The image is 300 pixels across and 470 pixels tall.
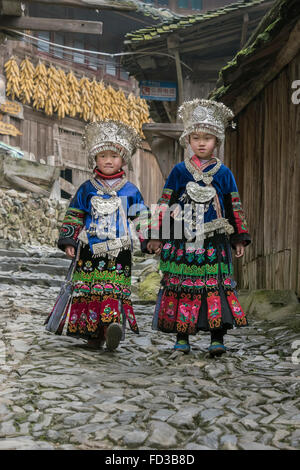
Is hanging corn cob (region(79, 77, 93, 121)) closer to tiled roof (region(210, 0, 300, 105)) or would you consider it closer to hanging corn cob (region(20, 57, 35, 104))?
hanging corn cob (region(20, 57, 35, 104))

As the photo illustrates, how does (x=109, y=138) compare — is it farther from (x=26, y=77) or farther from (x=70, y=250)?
(x=26, y=77)

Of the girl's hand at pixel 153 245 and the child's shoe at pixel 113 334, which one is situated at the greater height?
the girl's hand at pixel 153 245

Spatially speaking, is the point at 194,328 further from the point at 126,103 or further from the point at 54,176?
the point at 126,103

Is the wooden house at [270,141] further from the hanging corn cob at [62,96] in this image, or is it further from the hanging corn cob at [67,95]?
the hanging corn cob at [62,96]

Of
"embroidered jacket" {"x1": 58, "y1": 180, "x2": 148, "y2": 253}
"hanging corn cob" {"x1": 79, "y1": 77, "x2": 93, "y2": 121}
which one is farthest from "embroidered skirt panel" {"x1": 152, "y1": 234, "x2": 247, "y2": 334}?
"hanging corn cob" {"x1": 79, "y1": 77, "x2": 93, "y2": 121}

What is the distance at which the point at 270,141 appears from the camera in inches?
254

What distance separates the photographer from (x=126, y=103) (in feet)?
66.3

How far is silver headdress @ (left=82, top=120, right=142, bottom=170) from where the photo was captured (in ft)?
15.0

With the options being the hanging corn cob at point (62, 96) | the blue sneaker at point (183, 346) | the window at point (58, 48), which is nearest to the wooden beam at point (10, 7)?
the blue sneaker at point (183, 346)

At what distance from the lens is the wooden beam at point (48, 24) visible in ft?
25.8

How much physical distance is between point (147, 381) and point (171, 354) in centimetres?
87

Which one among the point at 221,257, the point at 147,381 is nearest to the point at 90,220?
the point at 221,257

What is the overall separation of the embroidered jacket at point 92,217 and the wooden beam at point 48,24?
13.9 feet

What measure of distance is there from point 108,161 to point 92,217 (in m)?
0.50
